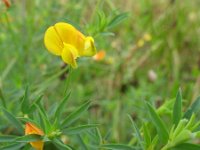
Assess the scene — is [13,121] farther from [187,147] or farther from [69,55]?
[187,147]

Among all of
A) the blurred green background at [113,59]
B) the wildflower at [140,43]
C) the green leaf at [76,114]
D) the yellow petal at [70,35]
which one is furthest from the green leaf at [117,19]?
the wildflower at [140,43]

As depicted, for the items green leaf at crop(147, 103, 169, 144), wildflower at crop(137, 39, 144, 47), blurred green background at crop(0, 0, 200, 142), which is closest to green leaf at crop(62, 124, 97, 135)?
green leaf at crop(147, 103, 169, 144)

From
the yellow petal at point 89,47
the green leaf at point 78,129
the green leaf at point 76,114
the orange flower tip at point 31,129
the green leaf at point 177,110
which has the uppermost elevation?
the yellow petal at point 89,47

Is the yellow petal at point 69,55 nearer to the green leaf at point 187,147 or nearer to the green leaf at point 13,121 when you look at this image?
the green leaf at point 13,121

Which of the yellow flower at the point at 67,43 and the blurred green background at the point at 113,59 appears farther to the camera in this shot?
the blurred green background at the point at 113,59

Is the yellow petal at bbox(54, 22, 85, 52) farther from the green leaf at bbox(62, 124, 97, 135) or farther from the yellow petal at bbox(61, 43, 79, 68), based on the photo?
the green leaf at bbox(62, 124, 97, 135)

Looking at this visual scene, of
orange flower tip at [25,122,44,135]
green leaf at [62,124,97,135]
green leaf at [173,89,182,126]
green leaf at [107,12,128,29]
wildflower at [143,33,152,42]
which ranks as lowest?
wildflower at [143,33,152,42]

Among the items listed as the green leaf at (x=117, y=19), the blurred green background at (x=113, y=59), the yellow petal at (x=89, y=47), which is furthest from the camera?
the blurred green background at (x=113, y=59)

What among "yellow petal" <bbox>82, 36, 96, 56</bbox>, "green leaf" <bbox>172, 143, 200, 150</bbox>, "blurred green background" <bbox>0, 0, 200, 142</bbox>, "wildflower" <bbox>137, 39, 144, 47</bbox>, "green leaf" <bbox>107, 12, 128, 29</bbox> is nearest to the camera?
"green leaf" <bbox>172, 143, 200, 150</bbox>
